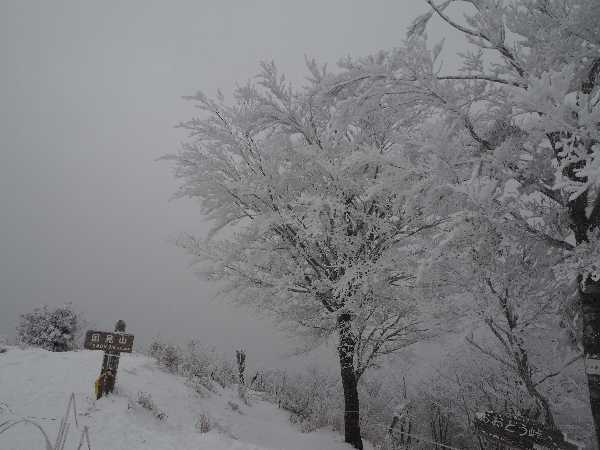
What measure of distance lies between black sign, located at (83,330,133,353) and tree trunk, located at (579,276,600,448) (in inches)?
253

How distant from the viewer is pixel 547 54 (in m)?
3.06

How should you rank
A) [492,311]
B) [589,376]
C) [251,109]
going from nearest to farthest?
[589,376] → [492,311] → [251,109]

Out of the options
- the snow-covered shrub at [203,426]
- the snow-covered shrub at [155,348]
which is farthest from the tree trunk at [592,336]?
the snow-covered shrub at [155,348]

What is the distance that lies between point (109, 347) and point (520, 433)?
238 inches

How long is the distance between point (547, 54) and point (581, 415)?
1441 centimetres

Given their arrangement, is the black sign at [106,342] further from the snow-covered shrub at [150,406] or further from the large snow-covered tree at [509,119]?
the large snow-covered tree at [509,119]

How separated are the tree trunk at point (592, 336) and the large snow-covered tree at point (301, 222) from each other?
8.33 ft

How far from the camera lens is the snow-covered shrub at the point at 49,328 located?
11148 millimetres

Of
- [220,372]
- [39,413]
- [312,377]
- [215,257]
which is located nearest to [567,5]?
[215,257]

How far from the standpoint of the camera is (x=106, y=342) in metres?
5.80

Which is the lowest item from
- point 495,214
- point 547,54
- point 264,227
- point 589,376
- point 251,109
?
point 589,376

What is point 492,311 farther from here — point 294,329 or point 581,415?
point 581,415

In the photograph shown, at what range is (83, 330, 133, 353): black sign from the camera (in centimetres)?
577

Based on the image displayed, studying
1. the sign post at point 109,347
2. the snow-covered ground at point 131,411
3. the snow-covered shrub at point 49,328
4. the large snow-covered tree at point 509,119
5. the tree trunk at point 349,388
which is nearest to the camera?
the large snow-covered tree at point 509,119
